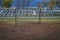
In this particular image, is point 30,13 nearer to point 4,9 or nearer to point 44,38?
point 4,9

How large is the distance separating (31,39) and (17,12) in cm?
355

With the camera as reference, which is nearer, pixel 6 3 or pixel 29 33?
pixel 29 33

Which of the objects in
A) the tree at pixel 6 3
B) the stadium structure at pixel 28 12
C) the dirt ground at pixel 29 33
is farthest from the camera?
the tree at pixel 6 3

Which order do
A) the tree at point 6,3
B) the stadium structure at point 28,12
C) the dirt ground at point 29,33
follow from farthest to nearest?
the tree at point 6,3
the stadium structure at point 28,12
the dirt ground at point 29,33

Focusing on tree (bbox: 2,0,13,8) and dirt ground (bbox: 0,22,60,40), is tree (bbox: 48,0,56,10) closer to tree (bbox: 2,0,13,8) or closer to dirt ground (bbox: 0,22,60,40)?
tree (bbox: 2,0,13,8)

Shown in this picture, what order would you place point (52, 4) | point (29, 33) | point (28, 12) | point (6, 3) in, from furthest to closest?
point (52, 4)
point (6, 3)
point (28, 12)
point (29, 33)

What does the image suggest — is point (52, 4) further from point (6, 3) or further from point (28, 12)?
point (6, 3)

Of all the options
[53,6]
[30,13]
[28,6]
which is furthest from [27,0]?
[53,6]

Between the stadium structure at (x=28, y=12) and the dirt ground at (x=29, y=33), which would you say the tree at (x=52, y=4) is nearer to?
the stadium structure at (x=28, y=12)

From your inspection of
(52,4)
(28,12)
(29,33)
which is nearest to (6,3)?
(28,12)

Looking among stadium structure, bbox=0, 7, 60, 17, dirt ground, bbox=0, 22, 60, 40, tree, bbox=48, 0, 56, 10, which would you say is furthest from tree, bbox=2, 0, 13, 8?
dirt ground, bbox=0, 22, 60, 40

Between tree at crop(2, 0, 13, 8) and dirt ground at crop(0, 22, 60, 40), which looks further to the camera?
tree at crop(2, 0, 13, 8)

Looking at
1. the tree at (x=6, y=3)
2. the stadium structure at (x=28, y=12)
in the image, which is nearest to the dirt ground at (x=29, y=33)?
the stadium structure at (x=28, y=12)

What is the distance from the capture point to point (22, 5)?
8.41 metres
